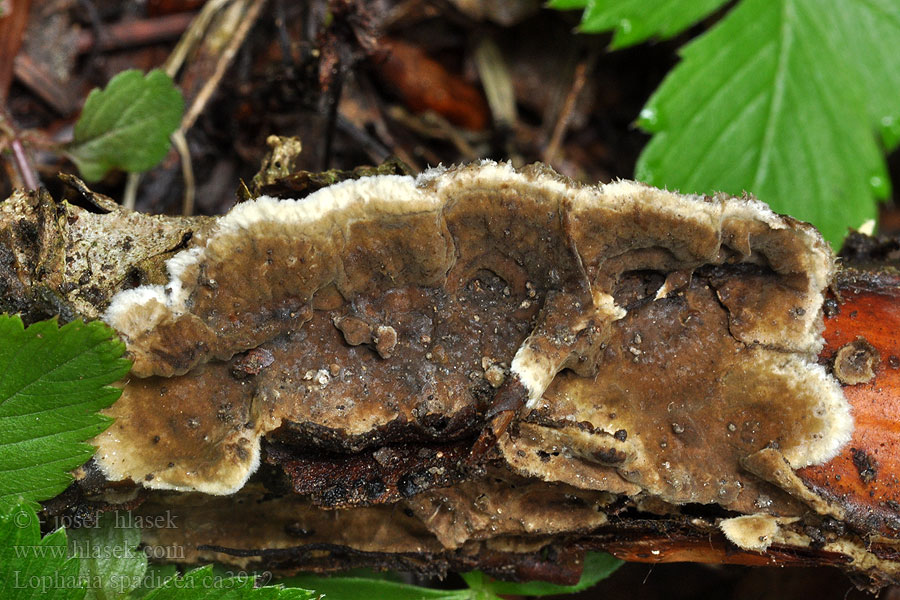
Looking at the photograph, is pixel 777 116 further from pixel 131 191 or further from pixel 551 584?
pixel 131 191

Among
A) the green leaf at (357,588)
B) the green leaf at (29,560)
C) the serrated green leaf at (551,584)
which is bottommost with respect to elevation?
the green leaf at (357,588)

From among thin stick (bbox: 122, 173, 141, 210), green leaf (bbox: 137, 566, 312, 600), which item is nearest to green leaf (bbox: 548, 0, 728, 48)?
thin stick (bbox: 122, 173, 141, 210)

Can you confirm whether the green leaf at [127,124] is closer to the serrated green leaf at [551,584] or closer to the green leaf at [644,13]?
the green leaf at [644,13]

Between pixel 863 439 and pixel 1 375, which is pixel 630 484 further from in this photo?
pixel 1 375

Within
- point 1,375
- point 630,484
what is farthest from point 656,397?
point 1,375

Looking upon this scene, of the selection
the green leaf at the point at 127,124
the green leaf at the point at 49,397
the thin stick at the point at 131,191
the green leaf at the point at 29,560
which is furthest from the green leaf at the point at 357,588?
the thin stick at the point at 131,191

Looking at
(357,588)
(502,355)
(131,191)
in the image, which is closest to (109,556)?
(357,588)

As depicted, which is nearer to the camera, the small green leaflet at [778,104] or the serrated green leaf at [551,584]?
the serrated green leaf at [551,584]
